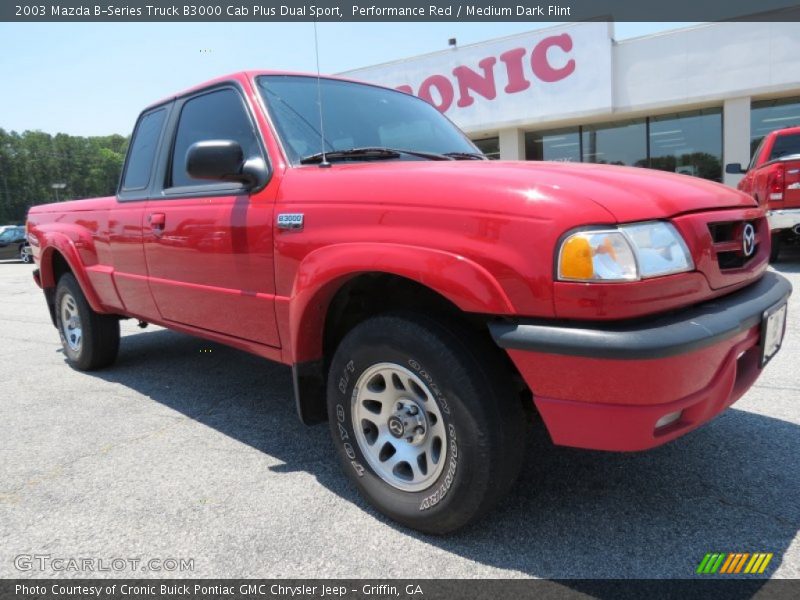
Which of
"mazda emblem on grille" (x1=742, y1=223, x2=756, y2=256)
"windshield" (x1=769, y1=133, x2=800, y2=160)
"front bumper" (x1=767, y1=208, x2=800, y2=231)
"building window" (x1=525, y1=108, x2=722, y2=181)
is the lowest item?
"front bumper" (x1=767, y1=208, x2=800, y2=231)

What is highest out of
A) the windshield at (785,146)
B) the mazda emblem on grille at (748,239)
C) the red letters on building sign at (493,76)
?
the red letters on building sign at (493,76)

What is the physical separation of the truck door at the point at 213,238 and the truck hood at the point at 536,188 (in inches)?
23.5

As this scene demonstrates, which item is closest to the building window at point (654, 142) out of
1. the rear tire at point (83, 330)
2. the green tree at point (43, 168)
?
the rear tire at point (83, 330)

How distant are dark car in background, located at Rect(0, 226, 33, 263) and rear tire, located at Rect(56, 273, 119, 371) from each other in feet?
67.7

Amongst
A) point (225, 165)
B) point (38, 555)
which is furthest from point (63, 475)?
point (225, 165)

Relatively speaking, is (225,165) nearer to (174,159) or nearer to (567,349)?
(174,159)

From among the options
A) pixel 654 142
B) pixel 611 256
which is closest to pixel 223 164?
pixel 611 256

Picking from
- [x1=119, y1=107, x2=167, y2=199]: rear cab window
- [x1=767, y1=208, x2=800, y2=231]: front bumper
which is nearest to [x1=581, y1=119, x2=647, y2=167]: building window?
[x1=767, y1=208, x2=800, y2=231]: front bumper

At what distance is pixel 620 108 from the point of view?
13.4m

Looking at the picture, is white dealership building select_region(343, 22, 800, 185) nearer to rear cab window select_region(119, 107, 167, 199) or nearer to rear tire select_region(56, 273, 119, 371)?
rear cab window select_region(119, 107, 167, 199)

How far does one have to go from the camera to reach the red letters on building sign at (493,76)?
44.8ft

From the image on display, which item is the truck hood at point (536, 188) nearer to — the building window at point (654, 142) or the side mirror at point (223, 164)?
the side mirror at point (223, 164)

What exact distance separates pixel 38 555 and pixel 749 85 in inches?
571

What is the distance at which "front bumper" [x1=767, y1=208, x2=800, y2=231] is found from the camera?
24.1 feet
